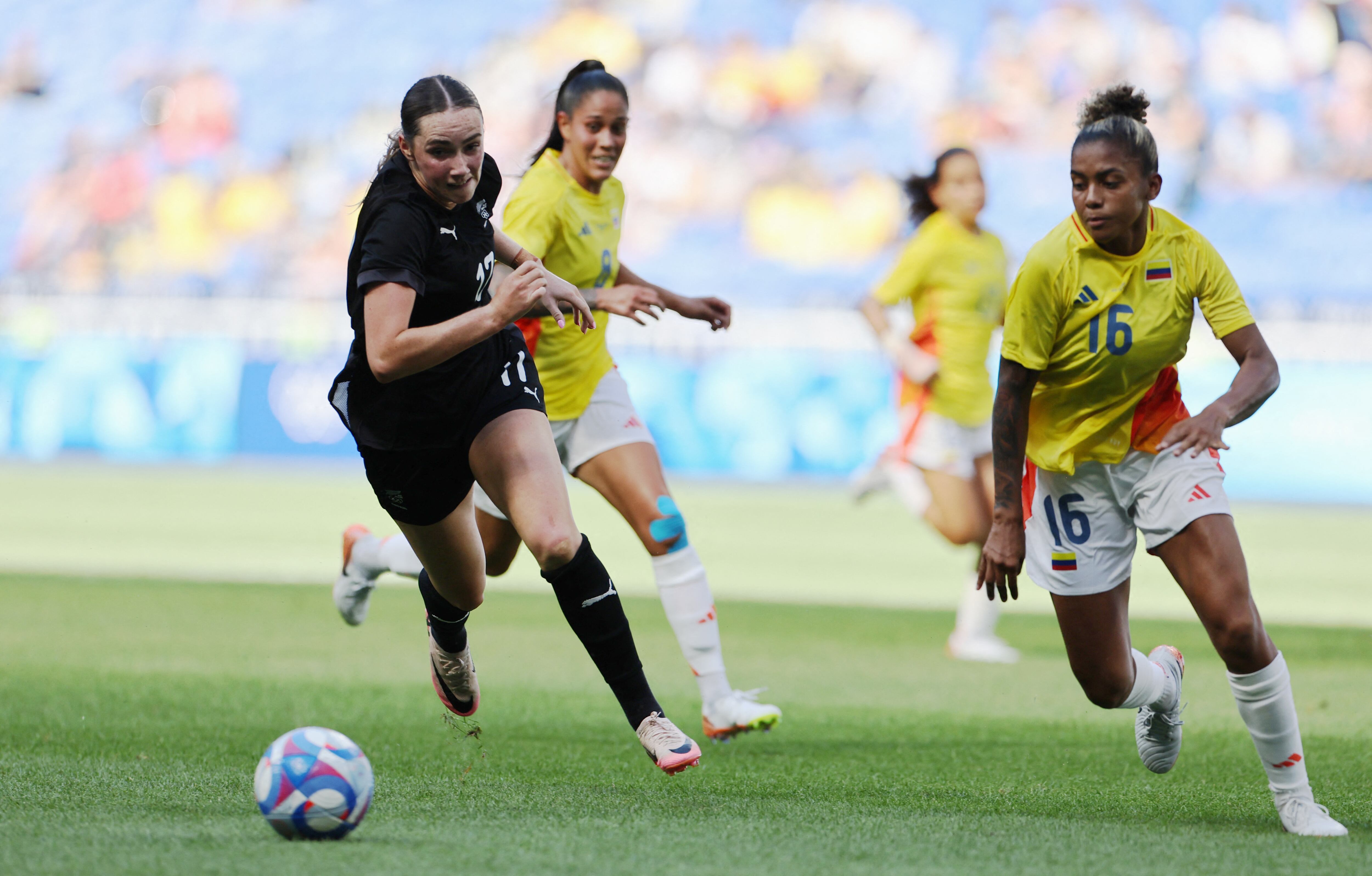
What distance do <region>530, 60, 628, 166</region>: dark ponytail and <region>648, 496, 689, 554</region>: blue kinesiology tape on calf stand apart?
155 cm

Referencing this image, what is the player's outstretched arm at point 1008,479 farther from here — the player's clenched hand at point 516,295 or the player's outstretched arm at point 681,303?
the player's outstretched arm at point 681,303

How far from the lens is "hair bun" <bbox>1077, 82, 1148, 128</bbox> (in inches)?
184

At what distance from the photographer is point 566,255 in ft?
20.7

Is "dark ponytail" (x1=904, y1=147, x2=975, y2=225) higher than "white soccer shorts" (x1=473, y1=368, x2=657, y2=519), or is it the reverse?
"dark ponytail" (x1=904, y1=147, x2=975, y2=225)

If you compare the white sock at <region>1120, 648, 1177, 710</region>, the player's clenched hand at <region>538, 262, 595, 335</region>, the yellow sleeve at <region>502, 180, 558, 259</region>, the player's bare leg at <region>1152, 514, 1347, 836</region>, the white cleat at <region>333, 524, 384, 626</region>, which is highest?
the yellow sleeve at <region>502, 180, 558, 259</region>

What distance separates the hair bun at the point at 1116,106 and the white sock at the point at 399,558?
11.0 ft

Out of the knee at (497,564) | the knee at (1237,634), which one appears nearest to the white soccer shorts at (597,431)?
the knee at (497,564)

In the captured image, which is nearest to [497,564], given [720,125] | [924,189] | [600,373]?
[600,373]

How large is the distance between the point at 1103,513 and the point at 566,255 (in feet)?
8.28

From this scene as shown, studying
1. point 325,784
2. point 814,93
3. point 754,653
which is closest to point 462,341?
point 325,784

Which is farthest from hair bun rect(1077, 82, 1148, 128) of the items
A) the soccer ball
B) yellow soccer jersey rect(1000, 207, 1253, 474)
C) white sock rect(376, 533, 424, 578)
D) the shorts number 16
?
white sock rect(376, 533, 424, 578)

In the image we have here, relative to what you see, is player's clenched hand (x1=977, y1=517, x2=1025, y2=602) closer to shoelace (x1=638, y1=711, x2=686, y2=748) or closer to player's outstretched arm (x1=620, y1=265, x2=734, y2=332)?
shoelace (x1=638, y1=711, x2=686, y2=748)

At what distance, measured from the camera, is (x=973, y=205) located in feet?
28.8

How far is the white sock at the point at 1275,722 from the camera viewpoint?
4297mm
